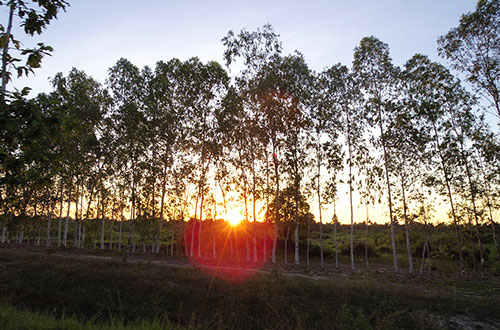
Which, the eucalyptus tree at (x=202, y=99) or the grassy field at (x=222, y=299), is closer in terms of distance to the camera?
the grassy field at (x=222, y=299)

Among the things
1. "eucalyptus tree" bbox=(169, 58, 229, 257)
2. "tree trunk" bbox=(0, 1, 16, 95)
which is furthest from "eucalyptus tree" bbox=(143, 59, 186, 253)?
"tree trunk" bbox=(0, 1, 16, 95)

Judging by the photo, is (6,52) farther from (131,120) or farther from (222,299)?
(131,120)

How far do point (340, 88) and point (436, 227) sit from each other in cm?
1761

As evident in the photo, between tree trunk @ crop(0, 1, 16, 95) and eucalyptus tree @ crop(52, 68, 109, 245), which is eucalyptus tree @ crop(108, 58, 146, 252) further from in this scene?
tree trunk @ crop(0, 1, 16, 95)

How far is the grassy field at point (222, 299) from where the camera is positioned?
13672mm

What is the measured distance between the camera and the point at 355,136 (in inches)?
1325

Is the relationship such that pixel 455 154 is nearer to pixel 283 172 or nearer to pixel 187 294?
pixel 283 172

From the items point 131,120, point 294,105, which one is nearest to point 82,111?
point 131,120

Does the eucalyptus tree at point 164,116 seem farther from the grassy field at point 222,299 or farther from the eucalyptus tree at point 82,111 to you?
the grassy field at point 222,299

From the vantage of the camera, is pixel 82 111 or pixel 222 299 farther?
pixel 82 111

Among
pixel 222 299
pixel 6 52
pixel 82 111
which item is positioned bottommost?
pixel 222 299

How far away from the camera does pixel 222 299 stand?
53.3ft

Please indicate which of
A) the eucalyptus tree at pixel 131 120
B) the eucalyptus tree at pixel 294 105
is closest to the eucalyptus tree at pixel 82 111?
the eucalyptus tree at pixel 131 120

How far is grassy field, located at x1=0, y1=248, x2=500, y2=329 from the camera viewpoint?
538 inches
